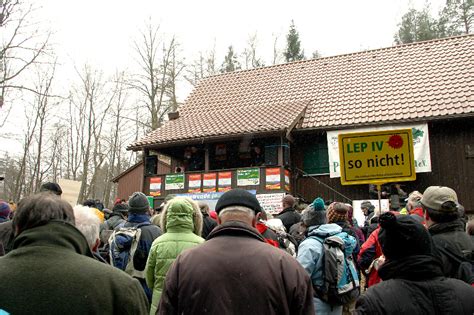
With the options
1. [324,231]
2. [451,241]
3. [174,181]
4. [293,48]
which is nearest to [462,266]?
[451,241]

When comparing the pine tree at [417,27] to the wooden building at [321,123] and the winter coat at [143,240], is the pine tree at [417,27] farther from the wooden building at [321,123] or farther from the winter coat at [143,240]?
the winter coat at [143,240]

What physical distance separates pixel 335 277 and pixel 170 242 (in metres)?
1.67

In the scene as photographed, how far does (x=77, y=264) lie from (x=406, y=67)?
20.9 metres

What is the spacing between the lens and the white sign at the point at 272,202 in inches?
651

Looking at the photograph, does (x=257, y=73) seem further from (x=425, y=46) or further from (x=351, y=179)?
(x=351, y=179)

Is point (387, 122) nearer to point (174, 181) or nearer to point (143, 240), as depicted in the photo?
point (174, 181)

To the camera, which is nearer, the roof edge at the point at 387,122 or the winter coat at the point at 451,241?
the winter coat at the point at 451,241

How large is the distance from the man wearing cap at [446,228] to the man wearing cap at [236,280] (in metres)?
1.28

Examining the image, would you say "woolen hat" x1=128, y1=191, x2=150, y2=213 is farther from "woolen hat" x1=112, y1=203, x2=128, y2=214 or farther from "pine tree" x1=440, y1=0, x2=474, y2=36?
"pine tree" x1=440, y1=0, x2=474, y2=36

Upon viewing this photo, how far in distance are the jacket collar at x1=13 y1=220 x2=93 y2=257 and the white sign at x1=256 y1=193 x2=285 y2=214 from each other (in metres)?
14.4

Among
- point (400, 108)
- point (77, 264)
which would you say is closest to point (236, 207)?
point (77, 264)

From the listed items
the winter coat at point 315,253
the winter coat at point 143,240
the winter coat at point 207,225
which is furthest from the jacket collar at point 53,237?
the winter coat at point 207,225

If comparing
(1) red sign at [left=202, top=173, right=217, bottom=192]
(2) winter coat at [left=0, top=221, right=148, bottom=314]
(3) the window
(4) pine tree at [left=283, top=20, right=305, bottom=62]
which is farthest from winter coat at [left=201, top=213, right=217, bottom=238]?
(4) pine tree at [left=283, top=20, right=305, bottom=62]

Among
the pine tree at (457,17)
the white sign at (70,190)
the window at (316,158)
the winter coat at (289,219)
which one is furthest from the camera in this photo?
the pine tree at (457,17)
